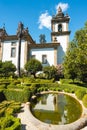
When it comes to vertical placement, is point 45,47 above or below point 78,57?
above

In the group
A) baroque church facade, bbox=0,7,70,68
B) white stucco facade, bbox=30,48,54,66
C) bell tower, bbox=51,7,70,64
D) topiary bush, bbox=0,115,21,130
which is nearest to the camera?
topiary bush, bbox=0,115,21,130

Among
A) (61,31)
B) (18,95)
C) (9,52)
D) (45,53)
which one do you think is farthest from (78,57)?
(9,52)

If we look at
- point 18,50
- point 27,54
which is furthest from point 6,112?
point 27,54

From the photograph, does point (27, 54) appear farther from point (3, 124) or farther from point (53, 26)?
point (3, 124)

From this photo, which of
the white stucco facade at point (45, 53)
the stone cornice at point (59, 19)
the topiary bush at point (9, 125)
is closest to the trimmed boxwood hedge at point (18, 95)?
the topiary bush at point (9, 125)

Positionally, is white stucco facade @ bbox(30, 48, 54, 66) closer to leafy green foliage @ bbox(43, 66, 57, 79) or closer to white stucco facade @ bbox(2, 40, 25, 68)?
white stucco facade @ bbox(2, 40, 25, 68)

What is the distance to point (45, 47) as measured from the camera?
4003cm

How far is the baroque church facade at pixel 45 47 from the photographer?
39.7 meters

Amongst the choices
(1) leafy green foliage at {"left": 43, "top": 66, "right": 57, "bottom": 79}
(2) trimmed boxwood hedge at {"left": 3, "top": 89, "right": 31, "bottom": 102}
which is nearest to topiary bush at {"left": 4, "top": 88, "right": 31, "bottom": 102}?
(2) trimmed boxwood hedge at {"left": 3, "top": 89, "right": 31, "bottom": 102}

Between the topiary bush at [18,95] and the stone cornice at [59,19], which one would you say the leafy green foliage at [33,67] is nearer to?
the stone cornice at [59,19]

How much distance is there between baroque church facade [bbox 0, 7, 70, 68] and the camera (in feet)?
130

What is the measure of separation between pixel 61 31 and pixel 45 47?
20.0 feet

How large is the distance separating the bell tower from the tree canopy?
14517 mm

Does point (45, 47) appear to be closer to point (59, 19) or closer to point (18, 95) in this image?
point (59, 19)
